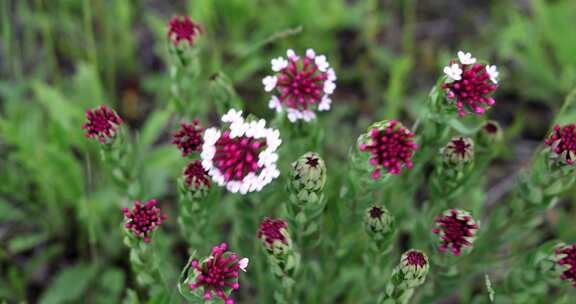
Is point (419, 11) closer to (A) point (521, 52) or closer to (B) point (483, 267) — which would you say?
(A) point (521, 52)

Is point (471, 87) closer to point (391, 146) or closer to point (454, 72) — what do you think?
point (454, 72)

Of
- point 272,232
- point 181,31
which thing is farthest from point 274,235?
point 181,31

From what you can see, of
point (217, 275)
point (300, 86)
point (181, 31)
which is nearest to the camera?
point (217, 275)

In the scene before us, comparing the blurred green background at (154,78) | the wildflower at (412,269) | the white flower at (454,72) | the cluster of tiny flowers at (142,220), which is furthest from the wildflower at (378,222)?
the blurred green background at (154,78)

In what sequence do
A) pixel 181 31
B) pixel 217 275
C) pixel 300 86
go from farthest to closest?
1. pixel 181 31
2. pixel 300 86
3. pixel 217 275

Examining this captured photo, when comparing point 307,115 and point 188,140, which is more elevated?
point 307,115

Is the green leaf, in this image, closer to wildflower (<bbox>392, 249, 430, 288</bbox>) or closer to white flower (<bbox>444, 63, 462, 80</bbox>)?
wildflower (<bbox>392, 249, 430, 288</bbox>)
